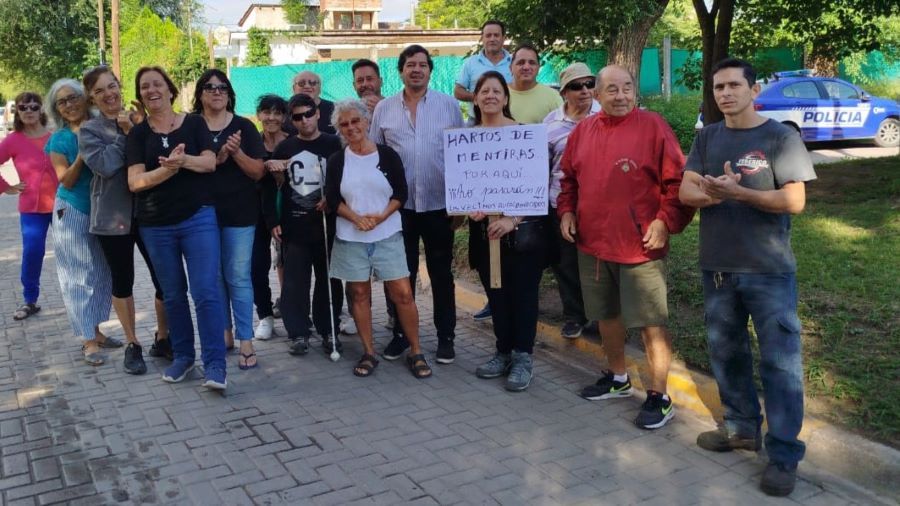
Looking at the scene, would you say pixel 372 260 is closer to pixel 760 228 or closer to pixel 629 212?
pixel 629 212

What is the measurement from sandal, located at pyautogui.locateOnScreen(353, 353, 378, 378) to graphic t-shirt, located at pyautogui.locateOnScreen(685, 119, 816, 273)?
2567 mm

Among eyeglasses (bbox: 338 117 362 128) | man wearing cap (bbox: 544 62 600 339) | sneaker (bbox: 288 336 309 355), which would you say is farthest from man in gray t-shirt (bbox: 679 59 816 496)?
sneaker (bbox: 288 336 309 355)

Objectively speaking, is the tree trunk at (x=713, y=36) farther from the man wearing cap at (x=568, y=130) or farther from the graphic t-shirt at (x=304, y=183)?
the graphic t-shirt at (x=304, y=183)

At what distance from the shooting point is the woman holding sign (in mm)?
5195

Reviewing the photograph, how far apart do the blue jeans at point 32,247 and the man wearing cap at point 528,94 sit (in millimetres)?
4302

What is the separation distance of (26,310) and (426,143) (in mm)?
4237

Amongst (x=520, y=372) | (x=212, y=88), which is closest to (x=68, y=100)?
(x=212, y=88)

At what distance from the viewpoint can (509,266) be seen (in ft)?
17.5

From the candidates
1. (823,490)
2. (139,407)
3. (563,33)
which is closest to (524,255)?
(823,490)

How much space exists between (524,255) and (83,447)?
287 centimetres

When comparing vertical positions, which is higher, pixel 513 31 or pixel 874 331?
pixel 513 31

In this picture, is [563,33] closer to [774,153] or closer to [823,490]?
[774,153]

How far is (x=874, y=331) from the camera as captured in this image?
206 inches

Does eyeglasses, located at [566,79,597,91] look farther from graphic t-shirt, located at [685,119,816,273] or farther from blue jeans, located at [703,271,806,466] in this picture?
blue jeans, located at [703,271,806,466]
